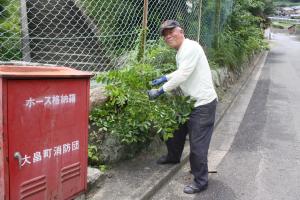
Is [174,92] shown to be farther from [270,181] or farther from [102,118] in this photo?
[270,181]

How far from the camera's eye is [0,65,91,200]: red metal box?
2.71 m

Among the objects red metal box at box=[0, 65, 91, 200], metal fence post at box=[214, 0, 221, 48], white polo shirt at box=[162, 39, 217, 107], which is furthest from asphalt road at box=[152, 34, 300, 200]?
metal fence post at box=[214, 0, 221, 48]

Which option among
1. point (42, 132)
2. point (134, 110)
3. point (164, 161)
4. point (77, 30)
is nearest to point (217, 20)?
point (77, 30)

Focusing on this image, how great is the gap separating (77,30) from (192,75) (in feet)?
6.33

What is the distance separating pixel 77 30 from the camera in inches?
215

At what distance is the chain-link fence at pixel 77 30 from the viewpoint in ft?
14.3

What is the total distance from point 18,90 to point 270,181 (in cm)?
323

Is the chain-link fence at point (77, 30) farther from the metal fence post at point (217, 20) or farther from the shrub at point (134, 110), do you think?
the metal fence post at point (217, 20)

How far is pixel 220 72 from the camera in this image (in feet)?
30.2

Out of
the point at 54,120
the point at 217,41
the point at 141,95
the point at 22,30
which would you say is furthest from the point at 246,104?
the point at 54,120

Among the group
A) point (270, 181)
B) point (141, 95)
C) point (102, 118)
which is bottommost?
point (270, 181)

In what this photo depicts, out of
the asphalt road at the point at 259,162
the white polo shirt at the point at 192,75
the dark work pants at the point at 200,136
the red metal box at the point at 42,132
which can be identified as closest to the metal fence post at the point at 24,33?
the red metal box at the point at 42,132

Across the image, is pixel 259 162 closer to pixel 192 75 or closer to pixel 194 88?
pixel 194 88

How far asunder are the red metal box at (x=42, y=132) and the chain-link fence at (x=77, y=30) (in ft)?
4.55
